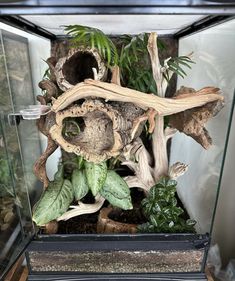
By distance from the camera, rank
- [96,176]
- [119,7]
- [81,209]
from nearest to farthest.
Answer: [119,7]
[96,176]
[81,209]

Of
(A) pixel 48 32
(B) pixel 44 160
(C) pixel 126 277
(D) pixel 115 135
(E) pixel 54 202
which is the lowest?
(C) pixel 126 277

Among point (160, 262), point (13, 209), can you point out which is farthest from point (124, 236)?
point (13, 209)

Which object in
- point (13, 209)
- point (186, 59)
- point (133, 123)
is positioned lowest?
point (13, 209)

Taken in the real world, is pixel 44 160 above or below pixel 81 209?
above

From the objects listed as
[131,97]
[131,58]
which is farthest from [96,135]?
[131,58]

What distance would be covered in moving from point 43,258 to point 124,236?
24 centimetres

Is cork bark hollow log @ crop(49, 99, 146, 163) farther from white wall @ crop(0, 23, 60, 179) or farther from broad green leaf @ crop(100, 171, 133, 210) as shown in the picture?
white wall @ crop(0, 23, 60, 179)

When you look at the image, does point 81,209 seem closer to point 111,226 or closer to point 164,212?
point 111,226

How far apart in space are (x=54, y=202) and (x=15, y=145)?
238 millimetres

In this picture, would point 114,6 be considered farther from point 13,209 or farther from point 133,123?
point 13,209

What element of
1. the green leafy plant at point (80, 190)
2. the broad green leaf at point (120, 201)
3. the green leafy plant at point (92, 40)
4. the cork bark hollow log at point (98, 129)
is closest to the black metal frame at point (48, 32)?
the green leafy plant at point (92, 40)

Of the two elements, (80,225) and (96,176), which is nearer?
(96,176)

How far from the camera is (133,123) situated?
0.70 m

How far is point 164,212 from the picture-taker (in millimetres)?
797
